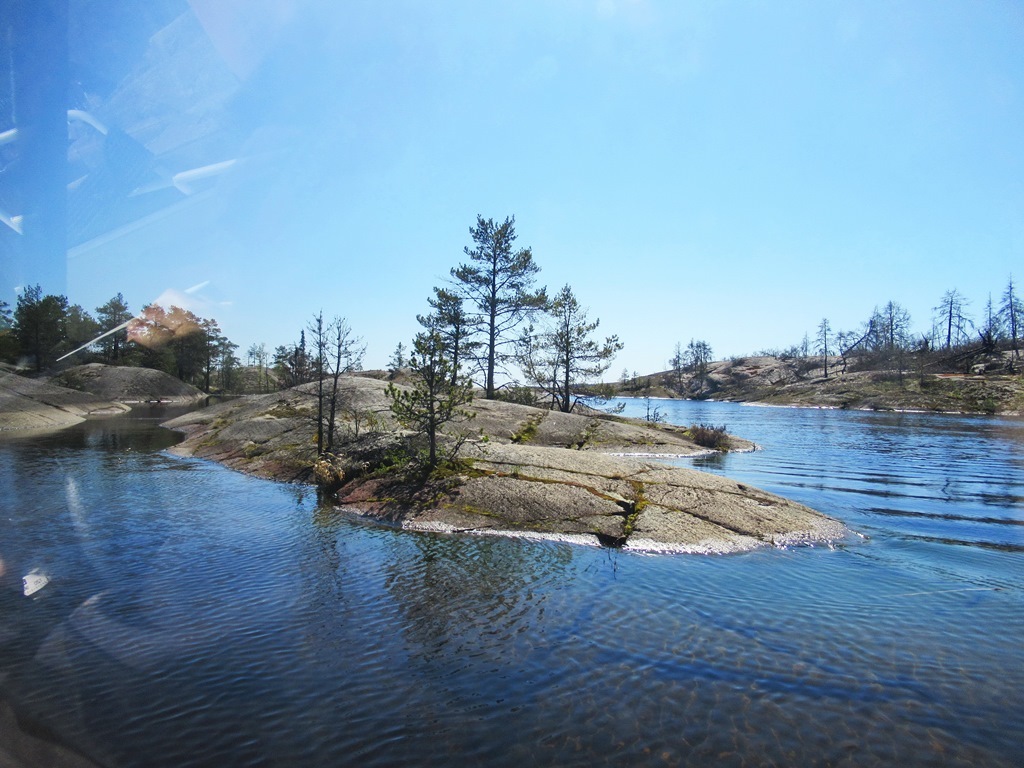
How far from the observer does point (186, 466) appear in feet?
73.4

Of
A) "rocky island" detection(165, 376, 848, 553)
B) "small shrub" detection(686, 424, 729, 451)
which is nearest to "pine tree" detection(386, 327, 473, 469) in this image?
"rocky island" detection(165, 376, 848, 553)

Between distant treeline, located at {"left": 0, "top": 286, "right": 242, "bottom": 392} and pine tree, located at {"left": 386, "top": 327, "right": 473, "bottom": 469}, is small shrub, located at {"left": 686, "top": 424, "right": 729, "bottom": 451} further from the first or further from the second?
distant treeline, located at {"left": 0, "top": 286, "right": 242, "bottom": 392}

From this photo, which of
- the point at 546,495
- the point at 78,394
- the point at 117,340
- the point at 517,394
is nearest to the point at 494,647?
the point at 546,495

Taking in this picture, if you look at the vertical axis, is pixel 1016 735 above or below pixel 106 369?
below

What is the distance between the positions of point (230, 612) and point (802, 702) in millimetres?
7994

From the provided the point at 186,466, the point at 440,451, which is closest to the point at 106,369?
the point at 186,466

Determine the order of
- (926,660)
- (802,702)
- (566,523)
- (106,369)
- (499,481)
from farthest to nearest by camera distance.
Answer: (106,369)
(499,481)
(566,523)
(926,660)
(802,702)

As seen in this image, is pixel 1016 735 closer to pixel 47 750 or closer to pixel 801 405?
pixel 47 750

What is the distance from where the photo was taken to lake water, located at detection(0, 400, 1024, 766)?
516cm

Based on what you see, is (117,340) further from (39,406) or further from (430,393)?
(430,393)

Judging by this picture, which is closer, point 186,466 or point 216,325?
point 186,466

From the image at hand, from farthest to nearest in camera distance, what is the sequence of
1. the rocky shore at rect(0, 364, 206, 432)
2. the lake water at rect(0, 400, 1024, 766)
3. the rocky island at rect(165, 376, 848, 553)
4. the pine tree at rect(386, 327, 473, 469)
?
the rocky shore at rect(0, 364, 206, 432) < the pine tree at rect(386, 327, 473, 469) < the rocky island at rect(165, 376, 848, 553) < the lake water at rect(0, 400, 1024, 766)

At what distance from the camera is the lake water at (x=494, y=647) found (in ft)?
16.9

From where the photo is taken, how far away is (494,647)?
7016 mm
